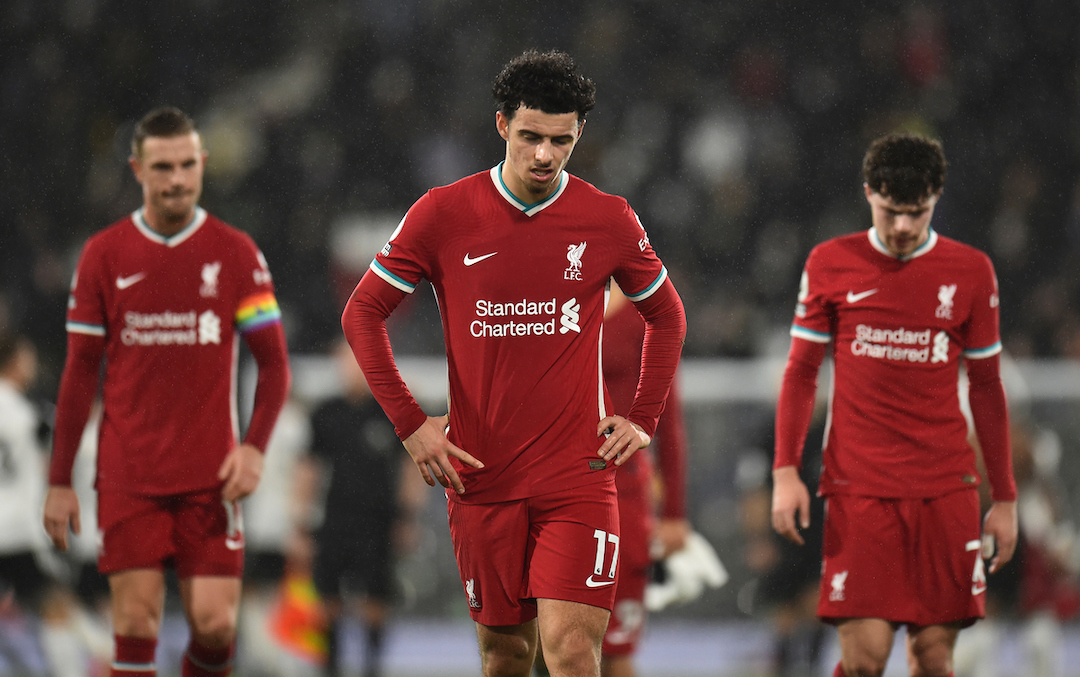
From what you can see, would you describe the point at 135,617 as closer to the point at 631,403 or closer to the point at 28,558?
the point at 631,403

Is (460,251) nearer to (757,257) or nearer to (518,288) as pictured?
(518,288)

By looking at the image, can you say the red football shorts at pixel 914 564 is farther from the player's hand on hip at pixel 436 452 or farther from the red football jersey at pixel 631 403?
the player's hand on hip at pixel 436 452

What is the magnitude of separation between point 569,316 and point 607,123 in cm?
808

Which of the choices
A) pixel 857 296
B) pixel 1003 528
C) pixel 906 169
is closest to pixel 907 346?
pixel 857 296

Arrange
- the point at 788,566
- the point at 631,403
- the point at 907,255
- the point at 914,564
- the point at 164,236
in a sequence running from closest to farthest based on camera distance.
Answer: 1. the point at 914,564
2. the point at 907,255
3. the point at 164,236
4. the point at 631,403
5. the point at 788,566

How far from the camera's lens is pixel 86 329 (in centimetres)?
427

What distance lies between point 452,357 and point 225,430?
4.27 ft

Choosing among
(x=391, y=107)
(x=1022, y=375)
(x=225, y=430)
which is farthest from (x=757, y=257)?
(x=225, y=430)

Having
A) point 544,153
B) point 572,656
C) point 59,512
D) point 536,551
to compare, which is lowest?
point 572,656

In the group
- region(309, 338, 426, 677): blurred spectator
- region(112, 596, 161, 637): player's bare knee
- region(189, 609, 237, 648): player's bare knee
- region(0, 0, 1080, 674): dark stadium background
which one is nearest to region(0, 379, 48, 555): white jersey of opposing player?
region(309, 338, 426, 677): blurred spectator

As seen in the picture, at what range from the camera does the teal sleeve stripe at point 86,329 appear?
4.27 meters

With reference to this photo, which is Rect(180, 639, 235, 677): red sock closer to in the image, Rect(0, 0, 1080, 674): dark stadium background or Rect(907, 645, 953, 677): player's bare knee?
Rect(907, 645, 953, 677): player's bare knee

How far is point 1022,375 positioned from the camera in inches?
314

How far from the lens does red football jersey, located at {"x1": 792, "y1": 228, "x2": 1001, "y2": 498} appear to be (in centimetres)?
407
